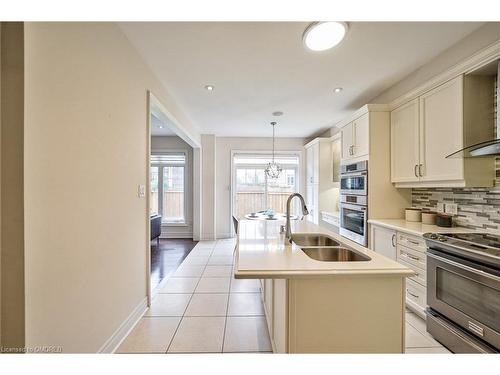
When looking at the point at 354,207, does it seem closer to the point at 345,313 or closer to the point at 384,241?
the point at 384,241

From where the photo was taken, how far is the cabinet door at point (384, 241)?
2.42 metres

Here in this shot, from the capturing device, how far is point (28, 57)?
1028 mm

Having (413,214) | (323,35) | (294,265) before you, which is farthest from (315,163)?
(294,265)

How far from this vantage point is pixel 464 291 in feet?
5.27

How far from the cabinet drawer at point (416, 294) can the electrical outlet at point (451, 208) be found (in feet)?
2.85

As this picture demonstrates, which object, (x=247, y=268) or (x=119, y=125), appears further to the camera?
(x=119, y=125)

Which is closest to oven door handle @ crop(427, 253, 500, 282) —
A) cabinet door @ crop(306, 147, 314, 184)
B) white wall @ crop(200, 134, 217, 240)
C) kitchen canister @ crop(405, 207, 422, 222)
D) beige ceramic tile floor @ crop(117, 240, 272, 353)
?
kitchen canister @ crop(405, 207, 422, 222)

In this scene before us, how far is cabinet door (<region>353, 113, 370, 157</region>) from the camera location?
9.66 feet

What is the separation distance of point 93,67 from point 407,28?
2.40 metres

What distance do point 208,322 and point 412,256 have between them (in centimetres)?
206

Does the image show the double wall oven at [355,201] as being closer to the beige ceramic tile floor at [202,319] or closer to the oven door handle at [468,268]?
the oven door handle at [468,268]

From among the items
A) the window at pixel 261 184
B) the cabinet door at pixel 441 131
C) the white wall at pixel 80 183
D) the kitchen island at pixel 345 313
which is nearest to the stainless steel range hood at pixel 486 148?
the cabinet door at pixel 441 131
